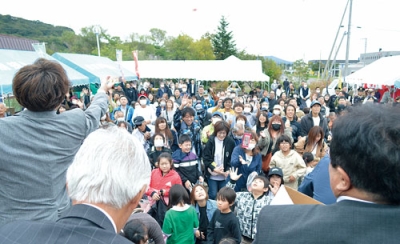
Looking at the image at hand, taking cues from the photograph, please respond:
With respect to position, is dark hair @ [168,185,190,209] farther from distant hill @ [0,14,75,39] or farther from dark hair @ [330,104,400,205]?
Answer: distant hill @ [0,14,75,39]

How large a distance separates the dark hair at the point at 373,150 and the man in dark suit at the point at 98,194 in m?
0.71

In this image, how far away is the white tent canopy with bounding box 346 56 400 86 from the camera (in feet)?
39.1

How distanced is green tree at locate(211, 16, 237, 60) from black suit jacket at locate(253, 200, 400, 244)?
42.0m

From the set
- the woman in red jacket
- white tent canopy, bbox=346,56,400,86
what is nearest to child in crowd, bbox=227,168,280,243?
the woman in red jacket

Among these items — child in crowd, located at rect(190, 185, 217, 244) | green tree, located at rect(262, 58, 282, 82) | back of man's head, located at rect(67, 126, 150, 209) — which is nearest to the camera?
back of man's head, located at rect(67, 126, 150, 209)

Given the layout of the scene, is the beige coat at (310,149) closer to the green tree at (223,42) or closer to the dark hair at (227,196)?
the dark hair at (227,196)

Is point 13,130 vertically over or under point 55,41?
under

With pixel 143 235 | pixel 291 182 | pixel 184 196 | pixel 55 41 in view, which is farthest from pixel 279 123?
pixel 55 41

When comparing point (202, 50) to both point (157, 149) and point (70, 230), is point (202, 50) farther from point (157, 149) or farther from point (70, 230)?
point (70, 230)

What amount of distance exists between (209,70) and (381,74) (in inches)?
411

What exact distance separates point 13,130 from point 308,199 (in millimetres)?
1428

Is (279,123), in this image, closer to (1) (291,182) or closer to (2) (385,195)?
Result: (1) (291,182)

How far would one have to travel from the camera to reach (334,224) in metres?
0.89

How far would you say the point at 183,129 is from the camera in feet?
18.8
